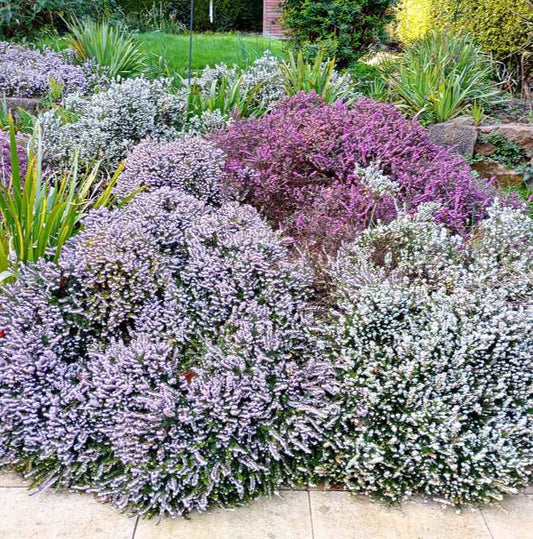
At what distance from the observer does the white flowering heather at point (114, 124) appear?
462 centimetres

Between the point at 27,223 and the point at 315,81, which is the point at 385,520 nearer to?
the point at 27,223

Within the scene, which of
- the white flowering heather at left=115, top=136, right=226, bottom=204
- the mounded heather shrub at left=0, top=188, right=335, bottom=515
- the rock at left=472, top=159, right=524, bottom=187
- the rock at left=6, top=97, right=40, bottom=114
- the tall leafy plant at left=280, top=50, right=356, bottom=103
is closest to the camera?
the mounded heather shrub at left=0, top=188, right=335, bottom=515

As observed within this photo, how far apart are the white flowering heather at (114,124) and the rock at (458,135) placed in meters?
2.38

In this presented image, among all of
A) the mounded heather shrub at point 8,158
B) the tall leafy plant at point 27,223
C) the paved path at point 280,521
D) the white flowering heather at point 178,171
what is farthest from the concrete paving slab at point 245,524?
the mounded heather shrub at point 8,158

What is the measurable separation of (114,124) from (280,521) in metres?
3.46

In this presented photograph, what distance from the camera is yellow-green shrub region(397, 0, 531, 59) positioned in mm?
6570

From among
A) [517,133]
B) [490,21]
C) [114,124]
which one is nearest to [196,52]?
[490,21]

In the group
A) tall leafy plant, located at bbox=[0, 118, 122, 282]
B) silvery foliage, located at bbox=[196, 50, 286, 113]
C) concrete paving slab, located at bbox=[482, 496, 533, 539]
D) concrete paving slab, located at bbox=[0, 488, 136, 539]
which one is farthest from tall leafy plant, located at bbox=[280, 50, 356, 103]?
concrete paving slab, located at bbox=[0, 488, 136, 539]

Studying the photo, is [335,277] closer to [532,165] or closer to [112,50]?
[532,165]

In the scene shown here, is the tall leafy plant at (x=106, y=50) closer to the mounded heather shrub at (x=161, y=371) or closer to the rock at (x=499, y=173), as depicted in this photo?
the rock at (x=499, y=173)

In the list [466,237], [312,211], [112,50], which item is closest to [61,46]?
[112,50]

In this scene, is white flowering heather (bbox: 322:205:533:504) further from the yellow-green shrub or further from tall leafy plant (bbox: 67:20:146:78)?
tall leafy plant (bbox: 67:20:146:78)

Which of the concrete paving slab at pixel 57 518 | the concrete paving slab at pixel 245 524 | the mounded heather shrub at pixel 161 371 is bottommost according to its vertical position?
the concrete paving slab at pixel 57 518

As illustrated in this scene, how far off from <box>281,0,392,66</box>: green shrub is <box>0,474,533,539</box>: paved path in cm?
560
